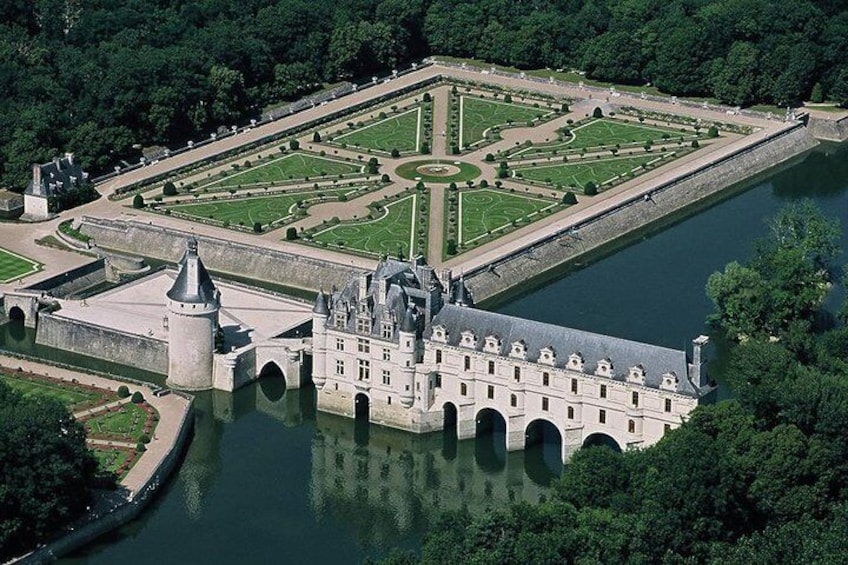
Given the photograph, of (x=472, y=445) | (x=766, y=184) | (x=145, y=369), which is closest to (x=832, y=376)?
(x=472, y=445)

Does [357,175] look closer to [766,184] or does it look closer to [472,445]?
[766,184]

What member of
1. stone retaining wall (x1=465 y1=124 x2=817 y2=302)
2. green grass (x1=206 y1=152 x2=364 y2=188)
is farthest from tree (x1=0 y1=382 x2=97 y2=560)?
green grass (x1=206 y1=152 x2=364 y2=188)

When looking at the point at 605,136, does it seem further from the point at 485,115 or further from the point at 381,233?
the point at 381,233

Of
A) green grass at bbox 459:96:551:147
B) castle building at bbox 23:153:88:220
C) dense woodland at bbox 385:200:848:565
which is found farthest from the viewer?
green grass at bbox 459:96:551:147

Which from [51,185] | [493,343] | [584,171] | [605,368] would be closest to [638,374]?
[605,368]

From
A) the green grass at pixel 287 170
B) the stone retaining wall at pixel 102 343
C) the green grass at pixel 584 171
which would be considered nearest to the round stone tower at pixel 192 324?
the stone retaining wall at pixel 102 343

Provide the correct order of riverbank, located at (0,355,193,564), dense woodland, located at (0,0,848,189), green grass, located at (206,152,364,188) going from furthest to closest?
dense woodland, located at (0,0,848,189)
green grass, located at (206,152,364,188)
riverbank, located at (0,355,193,564)

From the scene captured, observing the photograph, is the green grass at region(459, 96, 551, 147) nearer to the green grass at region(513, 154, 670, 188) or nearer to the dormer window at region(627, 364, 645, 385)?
the green grass at region(513, 154, 670, 188)
